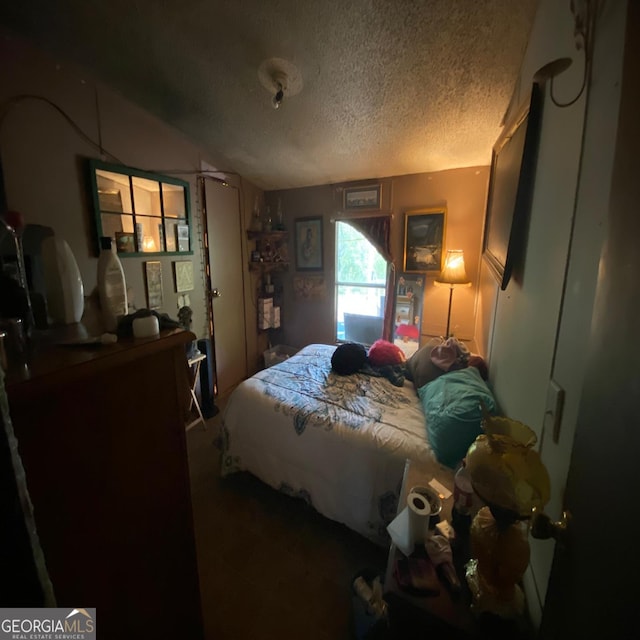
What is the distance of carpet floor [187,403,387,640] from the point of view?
1.25 meters

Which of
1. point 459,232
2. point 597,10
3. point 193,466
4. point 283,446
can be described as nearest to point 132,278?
point 193,466

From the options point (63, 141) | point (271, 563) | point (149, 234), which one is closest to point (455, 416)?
point (271, 563)

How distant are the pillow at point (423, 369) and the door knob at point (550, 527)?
56.9 inches

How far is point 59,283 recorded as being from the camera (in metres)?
0.92

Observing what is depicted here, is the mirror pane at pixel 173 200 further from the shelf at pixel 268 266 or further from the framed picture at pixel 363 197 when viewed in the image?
the framed picture at pixel 363 197

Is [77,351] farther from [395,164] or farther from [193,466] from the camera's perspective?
[395,164]

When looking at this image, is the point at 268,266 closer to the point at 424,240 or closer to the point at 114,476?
the point at 424,240

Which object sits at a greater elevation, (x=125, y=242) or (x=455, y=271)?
(x=125, y=242)

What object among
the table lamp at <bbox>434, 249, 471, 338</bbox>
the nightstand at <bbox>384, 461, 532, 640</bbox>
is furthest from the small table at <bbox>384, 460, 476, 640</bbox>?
the table lamp at <bbox>434, 249, 471, 338</bbox>

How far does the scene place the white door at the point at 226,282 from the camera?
289 centimetres

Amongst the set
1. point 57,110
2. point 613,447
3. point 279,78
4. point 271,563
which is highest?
point 279,78

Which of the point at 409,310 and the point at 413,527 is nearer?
the point at 413,527

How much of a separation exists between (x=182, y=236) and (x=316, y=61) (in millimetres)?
1654

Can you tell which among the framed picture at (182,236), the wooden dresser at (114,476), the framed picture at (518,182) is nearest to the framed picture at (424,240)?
the framed picture at (518,182)
